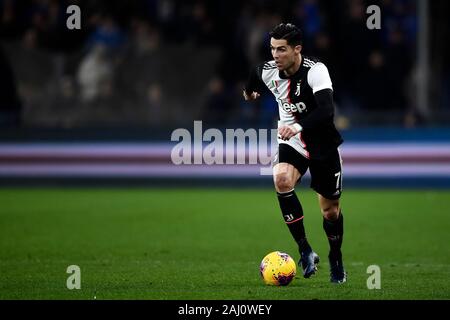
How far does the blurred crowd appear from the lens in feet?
57.1

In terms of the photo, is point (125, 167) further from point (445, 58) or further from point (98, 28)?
point (445, 58)

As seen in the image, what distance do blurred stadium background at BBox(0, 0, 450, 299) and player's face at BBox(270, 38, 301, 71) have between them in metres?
6.67

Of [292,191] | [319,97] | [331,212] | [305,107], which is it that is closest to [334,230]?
[331,212]

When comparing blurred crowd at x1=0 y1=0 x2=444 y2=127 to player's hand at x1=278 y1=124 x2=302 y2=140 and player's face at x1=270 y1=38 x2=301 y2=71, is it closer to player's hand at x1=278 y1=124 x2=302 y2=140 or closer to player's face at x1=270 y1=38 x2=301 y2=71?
player's face at x1=270 y1=38 x2=301 y2=71

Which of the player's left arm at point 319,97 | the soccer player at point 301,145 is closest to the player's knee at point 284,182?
the soccer player at point 301,145

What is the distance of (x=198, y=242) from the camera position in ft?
40.4

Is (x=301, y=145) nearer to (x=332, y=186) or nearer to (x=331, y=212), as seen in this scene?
(x=332, y=186)

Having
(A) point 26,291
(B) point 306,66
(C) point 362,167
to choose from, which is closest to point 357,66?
(C) point 362,167

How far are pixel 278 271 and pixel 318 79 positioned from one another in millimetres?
1709

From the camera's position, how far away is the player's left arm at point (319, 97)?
342 inches

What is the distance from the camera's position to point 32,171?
1864cm

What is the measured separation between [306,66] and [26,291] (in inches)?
123

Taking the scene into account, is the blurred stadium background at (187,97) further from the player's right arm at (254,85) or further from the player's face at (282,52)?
the player's face at (282,52)

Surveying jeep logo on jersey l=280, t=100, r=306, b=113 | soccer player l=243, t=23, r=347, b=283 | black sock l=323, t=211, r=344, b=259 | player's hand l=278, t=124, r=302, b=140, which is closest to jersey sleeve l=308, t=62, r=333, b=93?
soccer player l=243, t=23, r=347, b=283
